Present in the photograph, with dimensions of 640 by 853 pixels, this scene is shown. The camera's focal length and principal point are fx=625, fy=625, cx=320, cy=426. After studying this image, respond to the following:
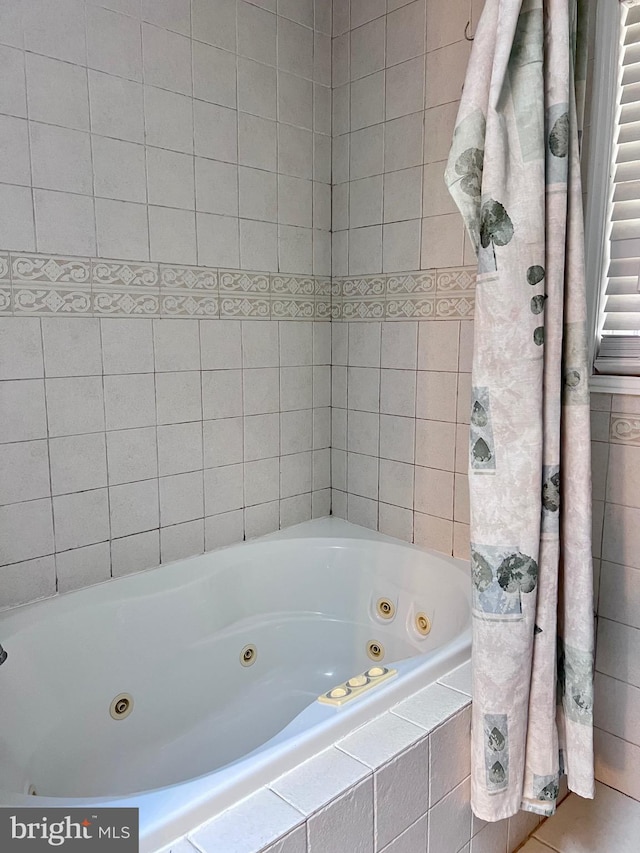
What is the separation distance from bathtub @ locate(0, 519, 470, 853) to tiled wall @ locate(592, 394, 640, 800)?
0.39 meters

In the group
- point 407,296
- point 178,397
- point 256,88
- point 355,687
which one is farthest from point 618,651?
point 256,88

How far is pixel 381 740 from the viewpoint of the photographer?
119 centimetres

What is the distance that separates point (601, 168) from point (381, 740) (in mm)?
1464

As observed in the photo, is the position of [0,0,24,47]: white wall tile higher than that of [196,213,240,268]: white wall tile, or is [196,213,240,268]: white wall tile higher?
[0,0,24,47]: white wall tile

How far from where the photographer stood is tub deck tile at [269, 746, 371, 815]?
104cm

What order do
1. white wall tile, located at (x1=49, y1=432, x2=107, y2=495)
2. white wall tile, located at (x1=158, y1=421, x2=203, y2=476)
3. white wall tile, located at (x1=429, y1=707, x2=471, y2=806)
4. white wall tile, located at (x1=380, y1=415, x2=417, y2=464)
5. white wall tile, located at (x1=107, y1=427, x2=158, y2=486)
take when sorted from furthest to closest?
white wall tile, located at (x1=380, y1=415, x2=417, y2=464), white wall tile, located at (x1=158, y1=421, x2=203, y2=476), white wall tile, located at (x1=107, y1=427, x2=158, y2=486), white wall tile, located at (x1=49, y1=432, x2=107, y2=495), white wall tile, located at (x1=429, y1=707, x2=471, y2=806)

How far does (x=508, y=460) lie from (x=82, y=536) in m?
1.21

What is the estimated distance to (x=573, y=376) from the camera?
4.19ft

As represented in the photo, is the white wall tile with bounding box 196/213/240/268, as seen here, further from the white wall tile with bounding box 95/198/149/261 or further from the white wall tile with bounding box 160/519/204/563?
the white wall tile with bounding box 160/519/204/563

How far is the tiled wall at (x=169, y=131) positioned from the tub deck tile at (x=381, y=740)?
4.50ft

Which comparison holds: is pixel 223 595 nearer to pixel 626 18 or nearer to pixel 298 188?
pixel 298 188

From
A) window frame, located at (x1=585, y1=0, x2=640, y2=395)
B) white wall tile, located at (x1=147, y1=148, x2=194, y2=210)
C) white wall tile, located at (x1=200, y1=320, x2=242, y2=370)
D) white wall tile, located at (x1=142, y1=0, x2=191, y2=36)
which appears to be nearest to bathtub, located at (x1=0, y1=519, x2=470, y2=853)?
white wall tile, located at (x1=200, y1=320, x2=242, y2=370)

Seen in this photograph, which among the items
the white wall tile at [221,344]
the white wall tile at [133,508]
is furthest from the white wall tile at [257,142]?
the white wall tile at [133,508]

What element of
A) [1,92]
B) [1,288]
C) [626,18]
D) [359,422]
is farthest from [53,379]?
[626,18]
